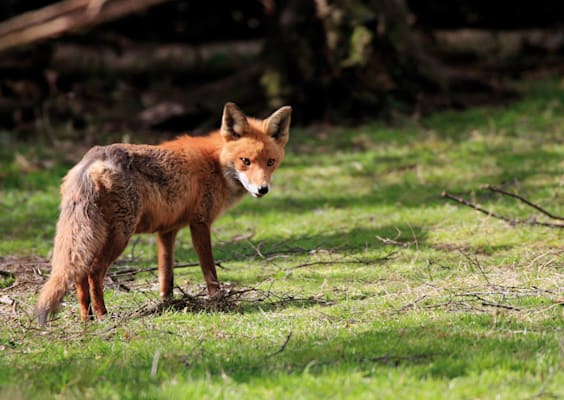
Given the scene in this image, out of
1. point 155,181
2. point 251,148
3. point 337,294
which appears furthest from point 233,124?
point 337,294

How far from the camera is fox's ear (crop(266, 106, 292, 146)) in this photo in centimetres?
718

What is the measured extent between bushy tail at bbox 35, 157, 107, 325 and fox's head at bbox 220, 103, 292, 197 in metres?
1.52

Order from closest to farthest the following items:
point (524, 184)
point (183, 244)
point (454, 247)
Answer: point (454, 247) < point (183, 244) < point (524, 184)

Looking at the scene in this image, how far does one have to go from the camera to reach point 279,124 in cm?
727

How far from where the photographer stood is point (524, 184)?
410 inches

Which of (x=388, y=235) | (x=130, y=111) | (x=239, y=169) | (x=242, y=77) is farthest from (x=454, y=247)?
(x=130, y=111)

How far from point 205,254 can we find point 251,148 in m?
1.10

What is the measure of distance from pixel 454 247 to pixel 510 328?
3.23 meters

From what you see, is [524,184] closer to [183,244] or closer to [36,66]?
[183,244]

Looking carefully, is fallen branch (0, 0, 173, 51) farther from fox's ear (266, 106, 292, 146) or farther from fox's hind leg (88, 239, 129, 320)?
fox's ear (266, 106, 292, 146)

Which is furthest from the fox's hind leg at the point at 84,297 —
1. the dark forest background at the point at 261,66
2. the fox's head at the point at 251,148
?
the dark forest background at the point at 261,66

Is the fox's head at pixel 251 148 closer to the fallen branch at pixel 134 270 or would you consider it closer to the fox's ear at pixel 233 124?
the fox's ear at pixel 233 124

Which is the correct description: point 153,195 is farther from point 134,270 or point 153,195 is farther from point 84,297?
point 134,270

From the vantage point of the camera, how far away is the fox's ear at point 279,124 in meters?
7.18
